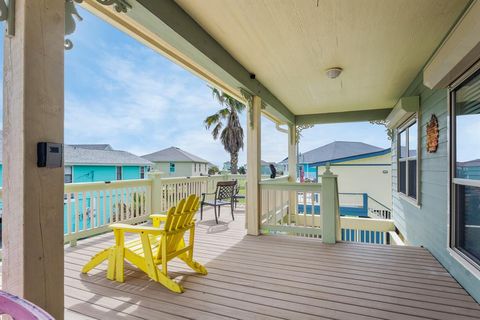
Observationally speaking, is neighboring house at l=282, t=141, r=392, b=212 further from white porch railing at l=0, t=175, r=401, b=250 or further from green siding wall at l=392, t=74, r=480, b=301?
green siding wall at l=392, t=74, r=480, b=301

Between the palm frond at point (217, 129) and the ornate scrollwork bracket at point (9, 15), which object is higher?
the palm frond at point (217, 129)

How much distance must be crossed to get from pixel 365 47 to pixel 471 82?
119 cm

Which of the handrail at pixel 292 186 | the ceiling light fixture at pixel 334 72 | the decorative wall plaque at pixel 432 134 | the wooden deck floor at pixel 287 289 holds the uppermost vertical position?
the ceiling light fixture at pixel 334 72

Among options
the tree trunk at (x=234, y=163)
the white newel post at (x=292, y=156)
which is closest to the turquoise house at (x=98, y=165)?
the tree trunk at (x=234, y=163)

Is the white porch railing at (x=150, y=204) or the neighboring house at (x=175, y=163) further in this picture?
the neighboring house at (x=175, y=163)

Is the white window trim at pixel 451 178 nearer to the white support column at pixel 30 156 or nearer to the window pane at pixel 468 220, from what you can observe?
the window pane at pixel 468 220

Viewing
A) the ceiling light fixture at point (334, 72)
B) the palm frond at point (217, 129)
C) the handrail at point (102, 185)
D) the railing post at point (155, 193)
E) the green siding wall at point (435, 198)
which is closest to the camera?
the green siding wall at point (435, 198)

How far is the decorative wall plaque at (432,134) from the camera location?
3003 mm

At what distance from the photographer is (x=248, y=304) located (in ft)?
6.72

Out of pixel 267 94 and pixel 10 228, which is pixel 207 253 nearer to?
pixel 10 228

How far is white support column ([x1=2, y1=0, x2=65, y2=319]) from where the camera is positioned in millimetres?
1137

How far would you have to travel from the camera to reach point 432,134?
310cm

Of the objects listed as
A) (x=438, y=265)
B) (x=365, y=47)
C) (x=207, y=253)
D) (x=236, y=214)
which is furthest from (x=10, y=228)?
(x=236, y=214)

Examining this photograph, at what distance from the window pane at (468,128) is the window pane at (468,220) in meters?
0.15
